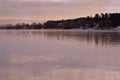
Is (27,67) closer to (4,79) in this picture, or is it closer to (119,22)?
(4,79)

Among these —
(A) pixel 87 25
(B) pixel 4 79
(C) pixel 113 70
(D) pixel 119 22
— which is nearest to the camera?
(B) pixel 4 79

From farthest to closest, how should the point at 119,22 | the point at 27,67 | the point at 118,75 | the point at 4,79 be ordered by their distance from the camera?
the point at 119,22 → the point at 27,67 → the point at 118,75 → the point at 4,79

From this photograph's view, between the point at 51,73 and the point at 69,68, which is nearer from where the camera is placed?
the point at 51,73

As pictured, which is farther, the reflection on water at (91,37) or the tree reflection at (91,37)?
the reflection on water at (91,37)

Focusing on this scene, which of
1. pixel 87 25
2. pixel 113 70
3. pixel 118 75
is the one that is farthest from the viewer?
pixel 87 25

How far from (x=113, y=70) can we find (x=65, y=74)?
2.32 meters

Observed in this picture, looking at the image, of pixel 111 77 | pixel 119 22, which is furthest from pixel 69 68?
pixel 119 22

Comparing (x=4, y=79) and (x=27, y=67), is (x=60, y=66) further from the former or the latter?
(x=4, y=79)

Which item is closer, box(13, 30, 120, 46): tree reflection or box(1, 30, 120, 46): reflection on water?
box(13, 30, 120, 46): tree reflection

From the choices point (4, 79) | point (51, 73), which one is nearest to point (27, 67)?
point (51, 73)

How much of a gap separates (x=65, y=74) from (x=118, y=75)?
2085 mm

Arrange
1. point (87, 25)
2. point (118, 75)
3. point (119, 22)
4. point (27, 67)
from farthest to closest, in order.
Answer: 1. point (87, 25)
2. point (119, 22)
3. point (27, 67)
4. point (118, 75)

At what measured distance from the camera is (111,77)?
13211mm

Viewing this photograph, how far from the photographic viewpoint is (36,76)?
533 inches
